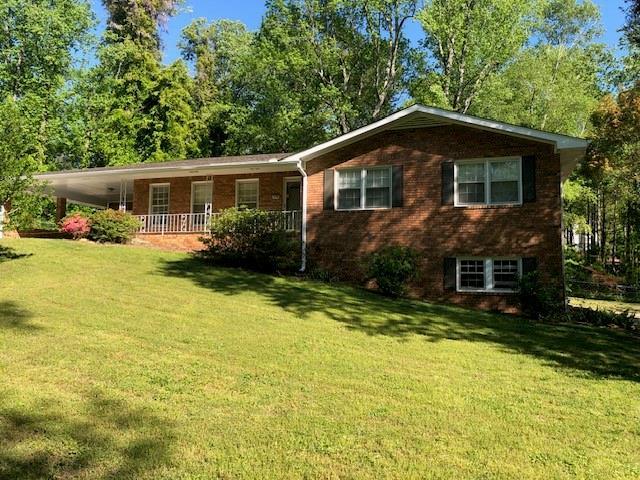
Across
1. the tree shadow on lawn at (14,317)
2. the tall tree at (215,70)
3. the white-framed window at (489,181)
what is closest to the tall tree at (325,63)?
the tall tree at (215,70)

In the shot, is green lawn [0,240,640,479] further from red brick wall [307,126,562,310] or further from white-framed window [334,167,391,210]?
white-framed window [334,167,391,210]

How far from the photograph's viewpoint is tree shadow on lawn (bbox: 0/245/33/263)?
13.4 metres

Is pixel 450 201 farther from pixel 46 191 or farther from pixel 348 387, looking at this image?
pixel 46 191

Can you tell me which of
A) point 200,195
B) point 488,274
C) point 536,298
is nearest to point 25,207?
point 200,195

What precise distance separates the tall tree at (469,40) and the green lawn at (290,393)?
64.9ft

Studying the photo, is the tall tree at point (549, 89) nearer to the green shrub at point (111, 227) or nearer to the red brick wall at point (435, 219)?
the red brick wall at point (435, 219)

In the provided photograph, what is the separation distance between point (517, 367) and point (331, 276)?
8.46m

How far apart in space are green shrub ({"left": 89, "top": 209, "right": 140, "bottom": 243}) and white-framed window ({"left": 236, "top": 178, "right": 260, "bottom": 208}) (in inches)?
151

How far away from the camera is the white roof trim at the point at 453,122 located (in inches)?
508

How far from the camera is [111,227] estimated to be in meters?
17.8

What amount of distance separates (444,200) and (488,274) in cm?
230

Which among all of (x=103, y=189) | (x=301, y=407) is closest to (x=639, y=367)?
(x=301, y=407)

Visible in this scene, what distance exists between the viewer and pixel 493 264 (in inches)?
545

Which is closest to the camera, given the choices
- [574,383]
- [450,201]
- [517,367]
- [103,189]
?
[574,383]
